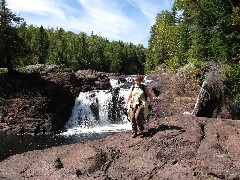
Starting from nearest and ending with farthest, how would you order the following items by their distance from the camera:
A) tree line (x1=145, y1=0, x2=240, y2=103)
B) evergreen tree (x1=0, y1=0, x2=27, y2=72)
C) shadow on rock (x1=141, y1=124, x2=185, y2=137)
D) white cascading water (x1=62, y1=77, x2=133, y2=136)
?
shadow on rock (x1=141, y1=124, x2=185, y2=137), tree line (x1=145, y1=0, x2=240, y2=103), white cascading water (x1=62, y1=77, x2=133, y2=136), evergreen tree (x1=0, y1=0, x2=27, y2=72)

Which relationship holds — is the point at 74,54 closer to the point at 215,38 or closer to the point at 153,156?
the point at 215,38

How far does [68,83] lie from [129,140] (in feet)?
122

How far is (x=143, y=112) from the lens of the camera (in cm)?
1217

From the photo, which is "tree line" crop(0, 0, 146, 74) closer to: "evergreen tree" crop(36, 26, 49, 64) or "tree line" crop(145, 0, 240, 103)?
"evergreen tree" crop(36, 26, 49, 64)

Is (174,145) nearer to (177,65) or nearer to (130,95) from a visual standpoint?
(130,95)

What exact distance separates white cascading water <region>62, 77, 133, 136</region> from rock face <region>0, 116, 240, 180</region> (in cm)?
3039

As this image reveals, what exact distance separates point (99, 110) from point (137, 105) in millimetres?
33155

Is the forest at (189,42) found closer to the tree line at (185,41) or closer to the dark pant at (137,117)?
the tree line at (185,41)

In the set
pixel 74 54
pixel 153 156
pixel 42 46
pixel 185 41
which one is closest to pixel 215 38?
pixel 185 41

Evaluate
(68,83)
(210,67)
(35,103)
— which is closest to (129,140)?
(210,67)

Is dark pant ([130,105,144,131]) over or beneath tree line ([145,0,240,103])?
beneath

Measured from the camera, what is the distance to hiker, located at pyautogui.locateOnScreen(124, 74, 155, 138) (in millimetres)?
12008

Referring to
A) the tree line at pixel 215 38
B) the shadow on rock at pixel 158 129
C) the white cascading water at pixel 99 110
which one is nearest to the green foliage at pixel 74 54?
the white cascading water at pixel 99 110

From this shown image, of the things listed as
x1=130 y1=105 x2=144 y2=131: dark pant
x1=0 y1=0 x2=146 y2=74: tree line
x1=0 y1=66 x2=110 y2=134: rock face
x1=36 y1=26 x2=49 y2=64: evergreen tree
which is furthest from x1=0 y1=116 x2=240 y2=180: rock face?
x1=36 y1=26 x2=49 y2=64: evergreen tree
